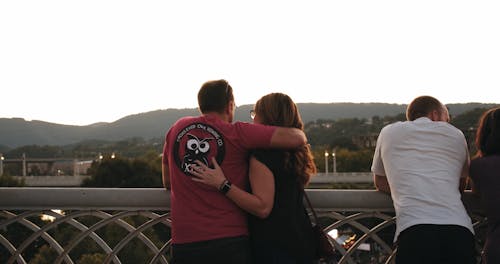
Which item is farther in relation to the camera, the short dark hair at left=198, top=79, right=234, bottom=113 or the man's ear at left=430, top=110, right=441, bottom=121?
the man's ear at left=430, top=110, right=441, bottom=121

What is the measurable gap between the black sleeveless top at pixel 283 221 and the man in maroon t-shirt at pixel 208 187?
7 cm

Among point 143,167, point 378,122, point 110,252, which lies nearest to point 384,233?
point 110,252

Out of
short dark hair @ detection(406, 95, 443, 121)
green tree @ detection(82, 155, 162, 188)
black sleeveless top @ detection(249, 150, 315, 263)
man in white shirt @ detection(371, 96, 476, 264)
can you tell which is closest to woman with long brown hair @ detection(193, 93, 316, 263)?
black sleeveless top @ detection(249, 150, 315, 263)

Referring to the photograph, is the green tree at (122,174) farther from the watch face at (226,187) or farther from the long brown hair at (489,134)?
the watch face at (226,187)

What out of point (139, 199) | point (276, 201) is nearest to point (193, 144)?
point (276, 201)

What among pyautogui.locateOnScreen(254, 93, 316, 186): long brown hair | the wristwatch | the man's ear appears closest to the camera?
the wristwatch

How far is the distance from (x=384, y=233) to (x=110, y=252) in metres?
1.54

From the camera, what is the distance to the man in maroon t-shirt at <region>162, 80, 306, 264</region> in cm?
295

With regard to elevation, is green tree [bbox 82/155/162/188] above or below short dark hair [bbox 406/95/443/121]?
below

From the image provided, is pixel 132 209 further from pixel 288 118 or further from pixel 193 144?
pixel 288 118

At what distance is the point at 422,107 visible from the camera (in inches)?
136

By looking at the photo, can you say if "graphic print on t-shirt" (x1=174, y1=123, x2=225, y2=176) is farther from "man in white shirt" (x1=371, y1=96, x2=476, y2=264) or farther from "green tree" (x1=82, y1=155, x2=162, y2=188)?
"green tree" (x1=82, y1=155, x2=162, y2=188)

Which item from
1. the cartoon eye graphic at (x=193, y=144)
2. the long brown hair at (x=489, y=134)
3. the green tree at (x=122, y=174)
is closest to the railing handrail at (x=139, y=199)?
the long brown hair at (x=489, y=134)

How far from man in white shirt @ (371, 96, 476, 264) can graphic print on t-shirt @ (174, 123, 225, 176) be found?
0.94 m
